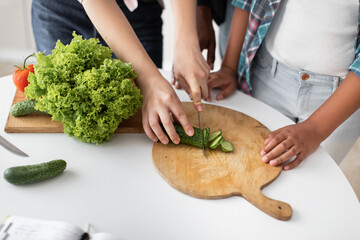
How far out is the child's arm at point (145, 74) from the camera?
1.26 metres

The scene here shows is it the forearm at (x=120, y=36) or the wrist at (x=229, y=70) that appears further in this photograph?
the wrist at (x=229, y=70)

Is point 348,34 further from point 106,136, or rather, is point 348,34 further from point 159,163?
point 106,136

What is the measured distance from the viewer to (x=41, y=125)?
4.37 ft

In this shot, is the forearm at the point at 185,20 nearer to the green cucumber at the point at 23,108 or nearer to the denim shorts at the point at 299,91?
the denim shorts at the point at 299,91

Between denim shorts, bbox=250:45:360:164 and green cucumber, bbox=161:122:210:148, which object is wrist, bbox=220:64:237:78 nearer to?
denim shorts, bbox=250:45:360:164

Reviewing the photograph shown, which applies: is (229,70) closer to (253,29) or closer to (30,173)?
(253,29)

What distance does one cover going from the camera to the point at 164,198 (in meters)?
1.11

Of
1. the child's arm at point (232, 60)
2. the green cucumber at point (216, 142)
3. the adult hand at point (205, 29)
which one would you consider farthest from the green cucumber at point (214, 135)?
the adult hand at point (205, 29)

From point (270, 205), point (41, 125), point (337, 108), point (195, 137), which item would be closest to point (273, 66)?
point (337, 108)

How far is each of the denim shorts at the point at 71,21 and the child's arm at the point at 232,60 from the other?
469 mm

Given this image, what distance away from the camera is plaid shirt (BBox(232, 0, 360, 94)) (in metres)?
1.57

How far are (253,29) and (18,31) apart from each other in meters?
2.66

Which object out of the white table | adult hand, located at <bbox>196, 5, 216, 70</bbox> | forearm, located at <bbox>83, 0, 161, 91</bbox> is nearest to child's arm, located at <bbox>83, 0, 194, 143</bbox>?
forearm, located at <bbox>83, 0, 161, 91</bbox>

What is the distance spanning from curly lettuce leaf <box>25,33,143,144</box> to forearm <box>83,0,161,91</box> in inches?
4.2
